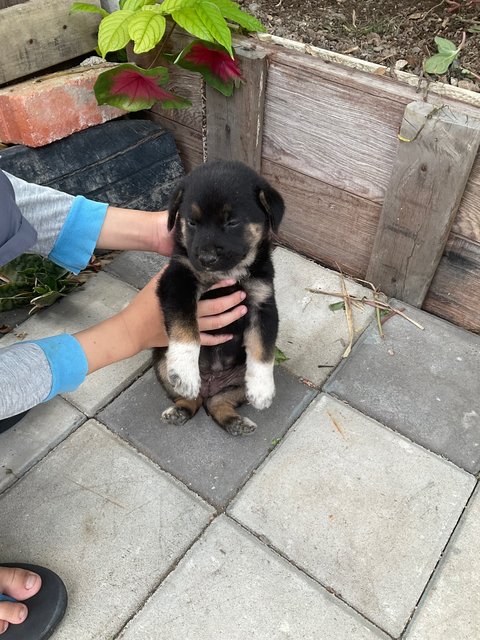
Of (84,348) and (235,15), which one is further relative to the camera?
(235,15)

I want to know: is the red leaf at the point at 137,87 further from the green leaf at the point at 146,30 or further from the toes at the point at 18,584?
the toes at the point at 18,584

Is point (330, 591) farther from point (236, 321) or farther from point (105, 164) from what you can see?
point (105, 164)

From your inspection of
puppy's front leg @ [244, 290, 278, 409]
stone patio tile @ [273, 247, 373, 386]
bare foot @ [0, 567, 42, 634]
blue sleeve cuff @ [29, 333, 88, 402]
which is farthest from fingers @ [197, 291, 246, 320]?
bare foot @ [0, 567, 42, 634]

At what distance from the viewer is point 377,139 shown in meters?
2.77

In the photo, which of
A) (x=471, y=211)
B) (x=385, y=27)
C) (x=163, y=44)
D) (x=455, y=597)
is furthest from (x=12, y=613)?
(x=385, y=27)

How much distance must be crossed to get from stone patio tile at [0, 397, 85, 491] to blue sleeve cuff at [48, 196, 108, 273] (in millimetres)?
710

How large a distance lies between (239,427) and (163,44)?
7.97 ft

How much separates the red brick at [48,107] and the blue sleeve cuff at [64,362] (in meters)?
1.63

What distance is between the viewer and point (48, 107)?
3178mm

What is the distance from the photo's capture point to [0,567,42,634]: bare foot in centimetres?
187

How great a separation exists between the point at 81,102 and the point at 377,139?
1.85 meters

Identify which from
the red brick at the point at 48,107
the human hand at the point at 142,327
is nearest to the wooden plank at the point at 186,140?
the red brick at the point at 48,107

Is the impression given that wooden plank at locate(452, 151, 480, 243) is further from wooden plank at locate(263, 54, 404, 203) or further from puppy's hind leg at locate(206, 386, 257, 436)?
puppy's hind leg at locate(206, 386, 257, 436)

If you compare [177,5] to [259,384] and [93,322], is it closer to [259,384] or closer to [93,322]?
[93,322]
